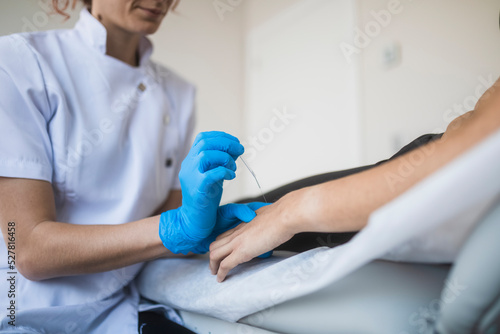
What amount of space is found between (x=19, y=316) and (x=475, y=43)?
71.5 inches

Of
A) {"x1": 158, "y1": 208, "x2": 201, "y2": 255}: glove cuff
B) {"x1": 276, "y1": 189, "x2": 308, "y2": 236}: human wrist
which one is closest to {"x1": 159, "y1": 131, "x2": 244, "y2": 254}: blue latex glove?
{"x1": 158, "y1": 208, "x2": 201, "y2": 255}: glove cuff

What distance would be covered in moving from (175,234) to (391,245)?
1.40ft

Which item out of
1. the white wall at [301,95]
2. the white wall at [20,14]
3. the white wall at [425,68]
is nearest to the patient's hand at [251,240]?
the white wall at [20,14]

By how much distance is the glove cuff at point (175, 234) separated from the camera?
0.70 m

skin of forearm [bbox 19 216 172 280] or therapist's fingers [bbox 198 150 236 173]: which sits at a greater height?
therapist's fingers [bbox 198 150 236 173]

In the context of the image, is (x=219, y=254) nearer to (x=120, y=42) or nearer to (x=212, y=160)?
(x=212, y=160)

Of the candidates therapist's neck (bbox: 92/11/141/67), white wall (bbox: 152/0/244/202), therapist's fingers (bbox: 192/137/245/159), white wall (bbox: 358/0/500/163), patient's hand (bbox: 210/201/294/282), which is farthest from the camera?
white wall (bbox: 152/0/244/202)

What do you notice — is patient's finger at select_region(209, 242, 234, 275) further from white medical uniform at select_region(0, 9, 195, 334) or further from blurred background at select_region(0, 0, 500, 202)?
blurred background at select_region(0, 0, 500, 202)

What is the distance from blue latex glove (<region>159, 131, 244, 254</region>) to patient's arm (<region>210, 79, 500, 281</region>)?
9cm

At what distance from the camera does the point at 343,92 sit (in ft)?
8.12

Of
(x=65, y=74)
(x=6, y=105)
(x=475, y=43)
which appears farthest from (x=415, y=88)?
(x=6, y=105)

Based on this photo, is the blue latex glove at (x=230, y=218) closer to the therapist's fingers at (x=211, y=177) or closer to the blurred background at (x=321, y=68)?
the therapist's fingers at (x=211, y=177)

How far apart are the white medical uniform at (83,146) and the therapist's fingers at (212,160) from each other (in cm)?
34

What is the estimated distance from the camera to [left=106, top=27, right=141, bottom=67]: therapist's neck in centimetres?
107
